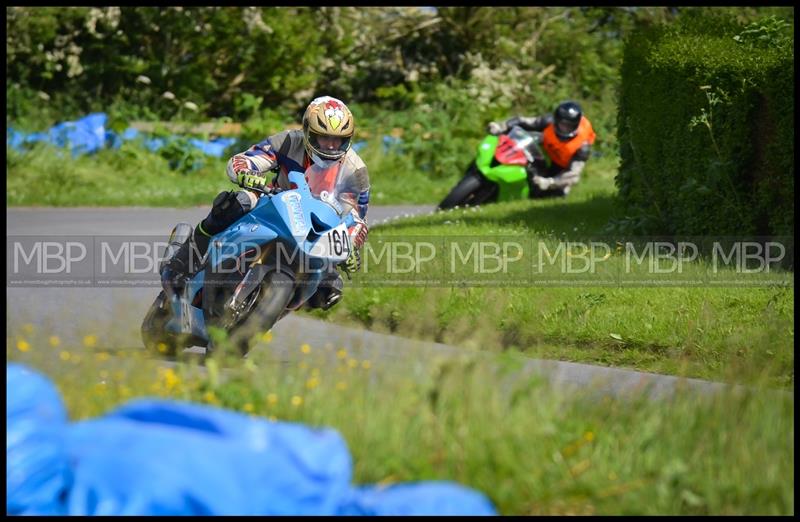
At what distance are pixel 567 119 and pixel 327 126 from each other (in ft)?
33.0

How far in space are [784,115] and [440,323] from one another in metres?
3.47

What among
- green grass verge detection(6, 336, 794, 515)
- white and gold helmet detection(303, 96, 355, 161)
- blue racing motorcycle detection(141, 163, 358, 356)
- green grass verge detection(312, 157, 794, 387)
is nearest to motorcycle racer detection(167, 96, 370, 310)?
white and gold helmet detection(303, 96, 355, 161)

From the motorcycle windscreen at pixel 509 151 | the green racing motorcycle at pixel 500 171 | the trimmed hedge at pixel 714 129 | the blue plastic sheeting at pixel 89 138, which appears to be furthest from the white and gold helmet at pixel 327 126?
the blue plastic sheeting at pixel 89 138

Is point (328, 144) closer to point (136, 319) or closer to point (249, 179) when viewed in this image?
point (249, 179)

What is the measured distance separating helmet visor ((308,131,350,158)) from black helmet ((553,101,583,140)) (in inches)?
387

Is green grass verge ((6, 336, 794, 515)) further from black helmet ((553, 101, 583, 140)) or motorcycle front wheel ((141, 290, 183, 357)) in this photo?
black helmet ((553, 101, 583, 140))

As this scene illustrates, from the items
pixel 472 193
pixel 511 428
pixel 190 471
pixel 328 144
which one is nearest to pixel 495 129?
pixel 472 193

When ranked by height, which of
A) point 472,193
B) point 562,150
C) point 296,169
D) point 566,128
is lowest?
point 296,169

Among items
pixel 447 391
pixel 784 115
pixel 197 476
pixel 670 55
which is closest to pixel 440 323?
pixel 784 115

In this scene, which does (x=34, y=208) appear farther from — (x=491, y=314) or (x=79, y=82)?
(x=491, y=314)

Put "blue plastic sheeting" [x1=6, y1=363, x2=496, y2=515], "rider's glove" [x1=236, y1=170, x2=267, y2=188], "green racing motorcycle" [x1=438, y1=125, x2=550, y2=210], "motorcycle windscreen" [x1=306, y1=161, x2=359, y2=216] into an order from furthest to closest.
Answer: "green racing motorcycle" [x1=438, y1=125, x2=550, y2=210] → "motorcycle windscreen" [x1=306, y1=161, x2=359, y2=216] → "rider's glove" [x1=236, y1=170, x2=267, y2=188] → "blue plastic sheeting" [x1=6, y1=363, x2=496, y2=515]

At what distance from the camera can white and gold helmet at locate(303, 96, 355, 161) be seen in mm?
8953

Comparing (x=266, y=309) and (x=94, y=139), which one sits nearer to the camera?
(x=266, y=309)

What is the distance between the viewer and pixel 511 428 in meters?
5.02
